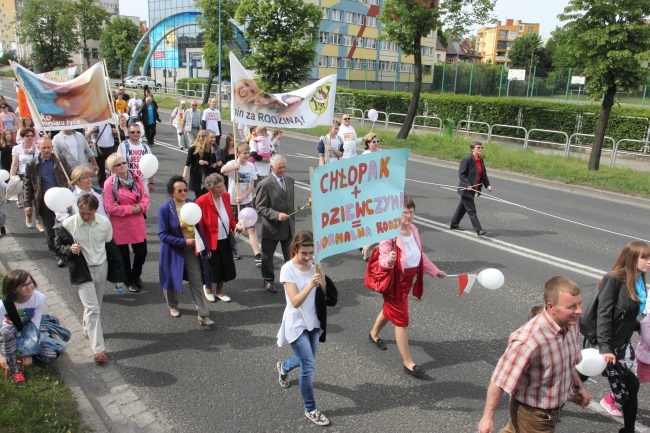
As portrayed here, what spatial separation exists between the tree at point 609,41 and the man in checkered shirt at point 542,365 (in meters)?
13.8

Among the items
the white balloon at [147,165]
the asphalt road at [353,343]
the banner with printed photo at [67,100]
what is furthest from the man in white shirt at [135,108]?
the white balloon at [147,165]

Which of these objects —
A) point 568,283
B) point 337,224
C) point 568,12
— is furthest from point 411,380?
point 568,12

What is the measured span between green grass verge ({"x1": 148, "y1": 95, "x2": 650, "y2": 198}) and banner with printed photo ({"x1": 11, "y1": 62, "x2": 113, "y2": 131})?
1067 centimetres

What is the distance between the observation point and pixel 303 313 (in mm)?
4270

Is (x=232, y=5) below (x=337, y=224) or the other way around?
the other way around

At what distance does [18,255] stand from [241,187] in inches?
136

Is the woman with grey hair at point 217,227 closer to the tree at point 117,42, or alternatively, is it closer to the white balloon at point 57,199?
the white balloon at point 57,199

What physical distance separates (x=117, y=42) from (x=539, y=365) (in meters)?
69.3

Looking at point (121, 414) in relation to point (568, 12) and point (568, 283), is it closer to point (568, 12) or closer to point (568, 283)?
point (568, 283)

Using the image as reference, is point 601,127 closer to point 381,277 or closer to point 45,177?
point 381,277

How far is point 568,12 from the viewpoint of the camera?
50.1ft

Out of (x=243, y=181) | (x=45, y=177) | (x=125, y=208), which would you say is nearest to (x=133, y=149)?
(x=45, y=177)

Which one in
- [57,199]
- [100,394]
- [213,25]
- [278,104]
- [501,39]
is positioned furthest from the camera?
[501,39]

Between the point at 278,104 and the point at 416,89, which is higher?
the point at 416,89
